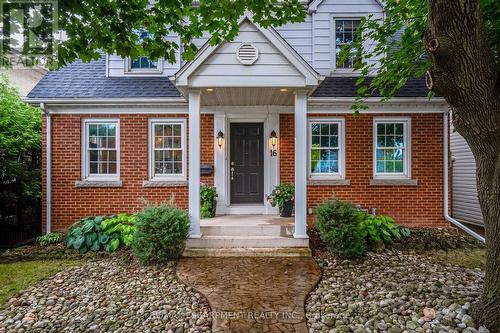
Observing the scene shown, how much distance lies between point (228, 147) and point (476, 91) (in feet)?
19.2

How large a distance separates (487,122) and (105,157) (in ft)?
26.1

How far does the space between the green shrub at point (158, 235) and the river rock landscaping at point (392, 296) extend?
2677 millimetres

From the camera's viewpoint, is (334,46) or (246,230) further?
(334,46)

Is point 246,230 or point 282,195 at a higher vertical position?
point 282,195

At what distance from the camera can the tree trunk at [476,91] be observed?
284 centimetres

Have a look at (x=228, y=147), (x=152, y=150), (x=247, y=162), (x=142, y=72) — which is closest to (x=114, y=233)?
(x=152, y=150)

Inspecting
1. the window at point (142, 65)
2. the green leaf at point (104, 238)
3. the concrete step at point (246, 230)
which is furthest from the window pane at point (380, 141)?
the green leaf at point (104, 238)

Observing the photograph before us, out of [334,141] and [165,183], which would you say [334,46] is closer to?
[334,141]

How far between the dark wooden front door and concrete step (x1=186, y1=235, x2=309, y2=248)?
80.6 inches

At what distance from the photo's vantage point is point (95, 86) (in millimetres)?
7801

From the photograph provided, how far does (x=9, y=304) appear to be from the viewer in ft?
13.8

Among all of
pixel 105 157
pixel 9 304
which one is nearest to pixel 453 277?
pixel 9 304

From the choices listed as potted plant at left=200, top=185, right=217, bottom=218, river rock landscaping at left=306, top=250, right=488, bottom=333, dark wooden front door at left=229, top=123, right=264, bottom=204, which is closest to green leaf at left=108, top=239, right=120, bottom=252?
potted plant at left=200, top=185, right=217, bottom=218

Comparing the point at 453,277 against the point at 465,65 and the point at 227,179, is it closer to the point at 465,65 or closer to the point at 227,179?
the point at 465,65
